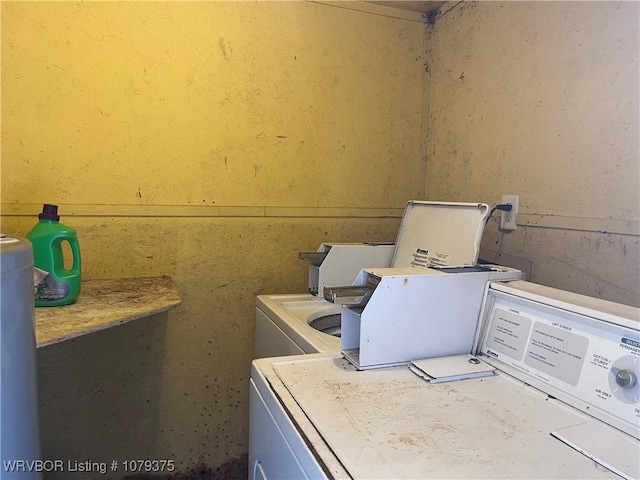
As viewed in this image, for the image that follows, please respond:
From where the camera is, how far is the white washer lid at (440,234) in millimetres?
1581

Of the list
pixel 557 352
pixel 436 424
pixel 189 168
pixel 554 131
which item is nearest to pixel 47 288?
pixel 189 168

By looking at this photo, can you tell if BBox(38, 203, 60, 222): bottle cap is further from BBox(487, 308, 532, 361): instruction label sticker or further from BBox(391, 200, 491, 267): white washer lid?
BBox(487, 308, 532, 361): instruction label sticker

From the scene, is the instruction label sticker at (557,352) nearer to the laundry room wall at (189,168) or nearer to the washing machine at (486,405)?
the washing machine at (486,405)

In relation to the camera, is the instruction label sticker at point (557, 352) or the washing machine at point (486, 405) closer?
the washing machine at point (486, 405)

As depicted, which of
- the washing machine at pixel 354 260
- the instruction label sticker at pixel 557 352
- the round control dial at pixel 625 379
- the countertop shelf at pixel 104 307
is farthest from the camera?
the washing machine at pixel 354 260

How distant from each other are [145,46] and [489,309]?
185 centimetres

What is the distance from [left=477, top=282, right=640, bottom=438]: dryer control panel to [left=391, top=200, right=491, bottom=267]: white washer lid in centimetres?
36

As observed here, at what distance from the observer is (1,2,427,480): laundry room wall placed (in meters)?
1.85

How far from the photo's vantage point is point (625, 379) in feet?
2.88

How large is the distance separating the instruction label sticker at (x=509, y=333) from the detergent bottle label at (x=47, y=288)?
57.6 inches

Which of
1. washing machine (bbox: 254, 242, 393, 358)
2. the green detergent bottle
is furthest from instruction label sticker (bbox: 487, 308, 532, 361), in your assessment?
the green detergent bottle

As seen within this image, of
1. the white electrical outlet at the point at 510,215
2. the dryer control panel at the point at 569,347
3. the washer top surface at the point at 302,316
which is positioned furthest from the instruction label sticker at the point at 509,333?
the white electrical outlet at the point at 510,215

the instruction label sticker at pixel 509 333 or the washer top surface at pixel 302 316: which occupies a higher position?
the instruction label sticker at pixel 509 333

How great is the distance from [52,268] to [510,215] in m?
1.86
